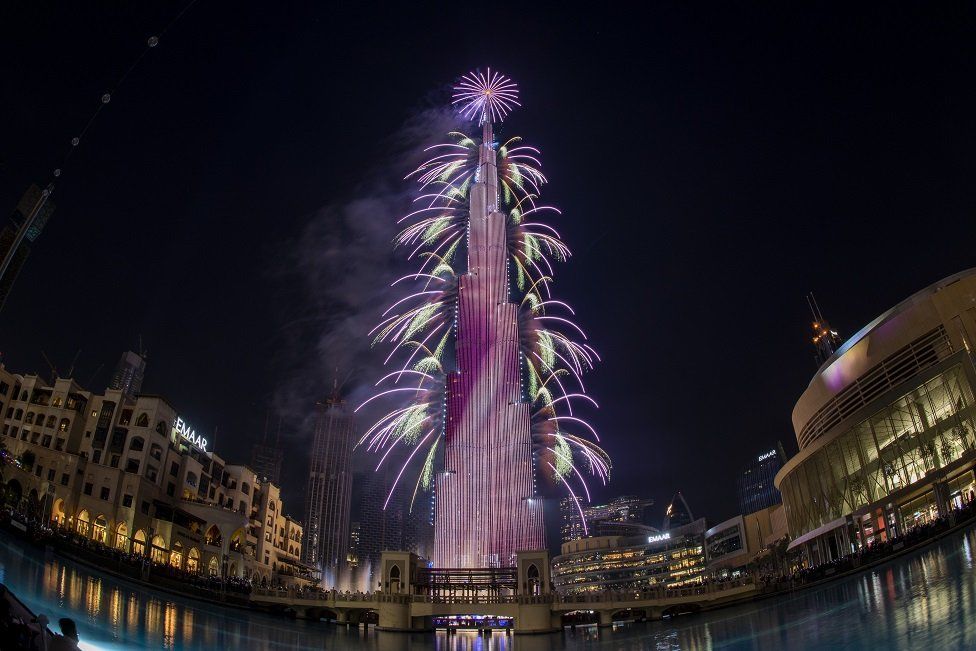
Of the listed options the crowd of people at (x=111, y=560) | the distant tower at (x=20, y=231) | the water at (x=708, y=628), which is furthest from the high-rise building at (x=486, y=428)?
the distant tower at (x=20, y=231)

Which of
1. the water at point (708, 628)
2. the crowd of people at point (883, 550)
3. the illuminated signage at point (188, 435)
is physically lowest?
the water at point (708, 628)

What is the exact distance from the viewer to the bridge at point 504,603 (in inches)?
2202

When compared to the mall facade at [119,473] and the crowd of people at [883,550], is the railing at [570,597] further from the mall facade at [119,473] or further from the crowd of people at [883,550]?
the mall facade at [119,473]

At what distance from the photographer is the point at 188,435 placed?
9144cm

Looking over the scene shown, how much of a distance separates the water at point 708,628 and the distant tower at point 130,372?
92079 mm

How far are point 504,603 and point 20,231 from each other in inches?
1968

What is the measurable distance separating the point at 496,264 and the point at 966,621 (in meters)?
75.3

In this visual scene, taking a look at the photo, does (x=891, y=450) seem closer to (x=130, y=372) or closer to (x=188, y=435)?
(x=188, y=435)

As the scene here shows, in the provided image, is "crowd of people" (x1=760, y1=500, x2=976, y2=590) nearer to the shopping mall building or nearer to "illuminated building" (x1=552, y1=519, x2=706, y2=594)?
the shopping mall building

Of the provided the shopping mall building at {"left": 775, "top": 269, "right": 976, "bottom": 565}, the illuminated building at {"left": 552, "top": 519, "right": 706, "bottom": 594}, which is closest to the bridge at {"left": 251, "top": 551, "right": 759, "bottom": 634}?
the shopping mall building at {"left": 775, "top": 269, "right": 976, "bottom": 565}

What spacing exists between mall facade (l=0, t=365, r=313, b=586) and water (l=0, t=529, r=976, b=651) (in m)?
29.2

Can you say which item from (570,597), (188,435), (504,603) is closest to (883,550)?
(570,597)

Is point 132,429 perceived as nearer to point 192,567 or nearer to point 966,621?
point 192,567

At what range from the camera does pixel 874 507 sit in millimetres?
62844
